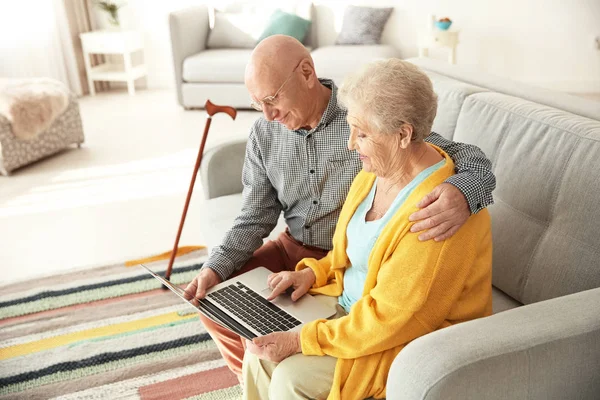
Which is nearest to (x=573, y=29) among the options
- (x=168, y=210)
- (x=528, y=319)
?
(x=168, y=210)

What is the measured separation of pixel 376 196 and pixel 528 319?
0.45 meters

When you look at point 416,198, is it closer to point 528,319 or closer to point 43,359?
point 528,319

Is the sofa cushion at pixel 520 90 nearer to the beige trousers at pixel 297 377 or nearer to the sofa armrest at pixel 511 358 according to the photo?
the sofa armrest at pixel 511 358

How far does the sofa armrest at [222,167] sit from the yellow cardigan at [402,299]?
111 cm

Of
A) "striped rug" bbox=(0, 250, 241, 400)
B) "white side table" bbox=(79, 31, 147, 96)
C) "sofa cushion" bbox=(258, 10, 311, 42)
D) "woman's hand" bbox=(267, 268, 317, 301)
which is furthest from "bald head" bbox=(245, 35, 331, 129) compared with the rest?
"white side table" bbox=(79, 31, 147, 96)

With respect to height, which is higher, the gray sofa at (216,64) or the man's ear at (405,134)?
the man's ear at (405,134)

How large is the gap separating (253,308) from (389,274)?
45 centimetres

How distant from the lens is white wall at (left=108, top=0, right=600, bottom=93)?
17.9 feet

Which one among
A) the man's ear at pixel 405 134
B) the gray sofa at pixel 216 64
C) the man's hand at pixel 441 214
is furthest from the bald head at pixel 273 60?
the gray sofa at pixel 216 64

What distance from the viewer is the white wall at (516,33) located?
17.9ft

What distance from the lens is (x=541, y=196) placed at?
1486 mm

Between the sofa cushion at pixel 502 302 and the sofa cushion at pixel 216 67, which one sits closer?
the sofa cushion at pixel 502 302

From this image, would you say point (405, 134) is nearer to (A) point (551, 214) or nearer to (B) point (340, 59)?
(A) point (551, 214)

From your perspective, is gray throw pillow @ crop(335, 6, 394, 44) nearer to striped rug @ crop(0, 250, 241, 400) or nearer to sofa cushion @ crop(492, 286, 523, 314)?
striped rug @ crop(0, 250, 241, 400)
